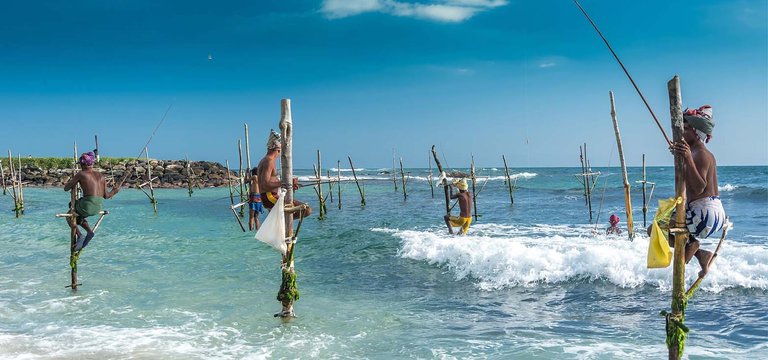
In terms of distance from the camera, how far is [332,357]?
6.89 m

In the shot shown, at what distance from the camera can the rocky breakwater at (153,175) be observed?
49219mm

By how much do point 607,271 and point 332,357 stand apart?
21.7 feet

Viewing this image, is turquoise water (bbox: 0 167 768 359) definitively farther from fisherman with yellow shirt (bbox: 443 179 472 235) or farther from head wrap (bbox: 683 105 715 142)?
head wrap (bbox: 683 105 715 142)

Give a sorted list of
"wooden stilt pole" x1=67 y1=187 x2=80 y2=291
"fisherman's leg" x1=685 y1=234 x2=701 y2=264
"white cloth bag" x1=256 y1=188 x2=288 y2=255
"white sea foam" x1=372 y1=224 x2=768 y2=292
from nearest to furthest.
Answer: "fisherman's leg" x1=685 y1=234 x2=701 y2=264 < "white cloth bag" x1=256 y1=188 x2=288 y2=255 < "wooden stilt pole" x1=67 y1=187 x2=80 y2=291 < "white sea foam" x1=372 y1=224 x2=768 y2=292

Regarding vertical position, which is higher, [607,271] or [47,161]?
[47,161]

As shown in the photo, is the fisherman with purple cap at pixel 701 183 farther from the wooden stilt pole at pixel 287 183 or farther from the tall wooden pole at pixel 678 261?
the wooden stilt pole at pixel 287 183

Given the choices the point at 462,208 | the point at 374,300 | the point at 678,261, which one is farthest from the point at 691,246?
the point at 462,208

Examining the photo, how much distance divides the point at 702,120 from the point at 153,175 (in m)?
53.0

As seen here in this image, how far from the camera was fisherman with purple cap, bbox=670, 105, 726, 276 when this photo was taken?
4.83 metres

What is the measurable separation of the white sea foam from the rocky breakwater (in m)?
38.4

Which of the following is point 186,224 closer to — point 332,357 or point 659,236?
point 332,357

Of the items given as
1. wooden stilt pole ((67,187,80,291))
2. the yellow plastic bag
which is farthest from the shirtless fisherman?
the yellow plastic bag

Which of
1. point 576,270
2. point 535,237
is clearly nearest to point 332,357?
point 576,270

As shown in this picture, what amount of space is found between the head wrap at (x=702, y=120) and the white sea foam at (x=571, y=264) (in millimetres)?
6210
